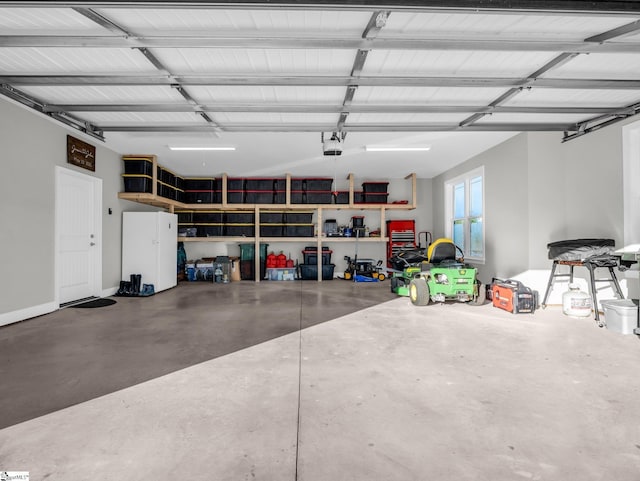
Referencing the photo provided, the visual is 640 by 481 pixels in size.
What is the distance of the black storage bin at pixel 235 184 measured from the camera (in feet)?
27.4

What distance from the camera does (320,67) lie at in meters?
3.26

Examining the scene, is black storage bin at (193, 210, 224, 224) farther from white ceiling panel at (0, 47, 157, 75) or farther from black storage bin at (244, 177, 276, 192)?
white ceiling panel at (0, 47, 157, 75)

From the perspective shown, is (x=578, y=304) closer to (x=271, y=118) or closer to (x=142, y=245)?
(x=271, y=118)

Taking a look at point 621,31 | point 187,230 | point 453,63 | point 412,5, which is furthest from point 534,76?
point 187,230

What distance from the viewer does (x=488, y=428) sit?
181cm

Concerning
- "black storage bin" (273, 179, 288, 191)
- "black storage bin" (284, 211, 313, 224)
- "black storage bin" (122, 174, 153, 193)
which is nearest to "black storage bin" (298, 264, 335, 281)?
"black storage bin" (284, 211, 313, 224)

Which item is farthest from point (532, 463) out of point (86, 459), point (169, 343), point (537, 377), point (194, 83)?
point (194, 83)

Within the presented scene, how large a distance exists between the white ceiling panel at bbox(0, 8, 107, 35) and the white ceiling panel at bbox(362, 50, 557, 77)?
241 cm

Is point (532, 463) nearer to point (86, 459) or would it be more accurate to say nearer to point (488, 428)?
point (488, 428)

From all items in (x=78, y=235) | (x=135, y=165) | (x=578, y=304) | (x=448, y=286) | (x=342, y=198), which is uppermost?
(x=135, y=165)

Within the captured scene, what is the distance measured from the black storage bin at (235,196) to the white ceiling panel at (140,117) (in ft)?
11.7

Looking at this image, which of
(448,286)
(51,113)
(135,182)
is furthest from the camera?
(135,182)

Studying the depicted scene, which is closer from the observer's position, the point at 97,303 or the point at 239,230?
the point at 97,303

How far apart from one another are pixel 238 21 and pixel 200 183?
6283mm
